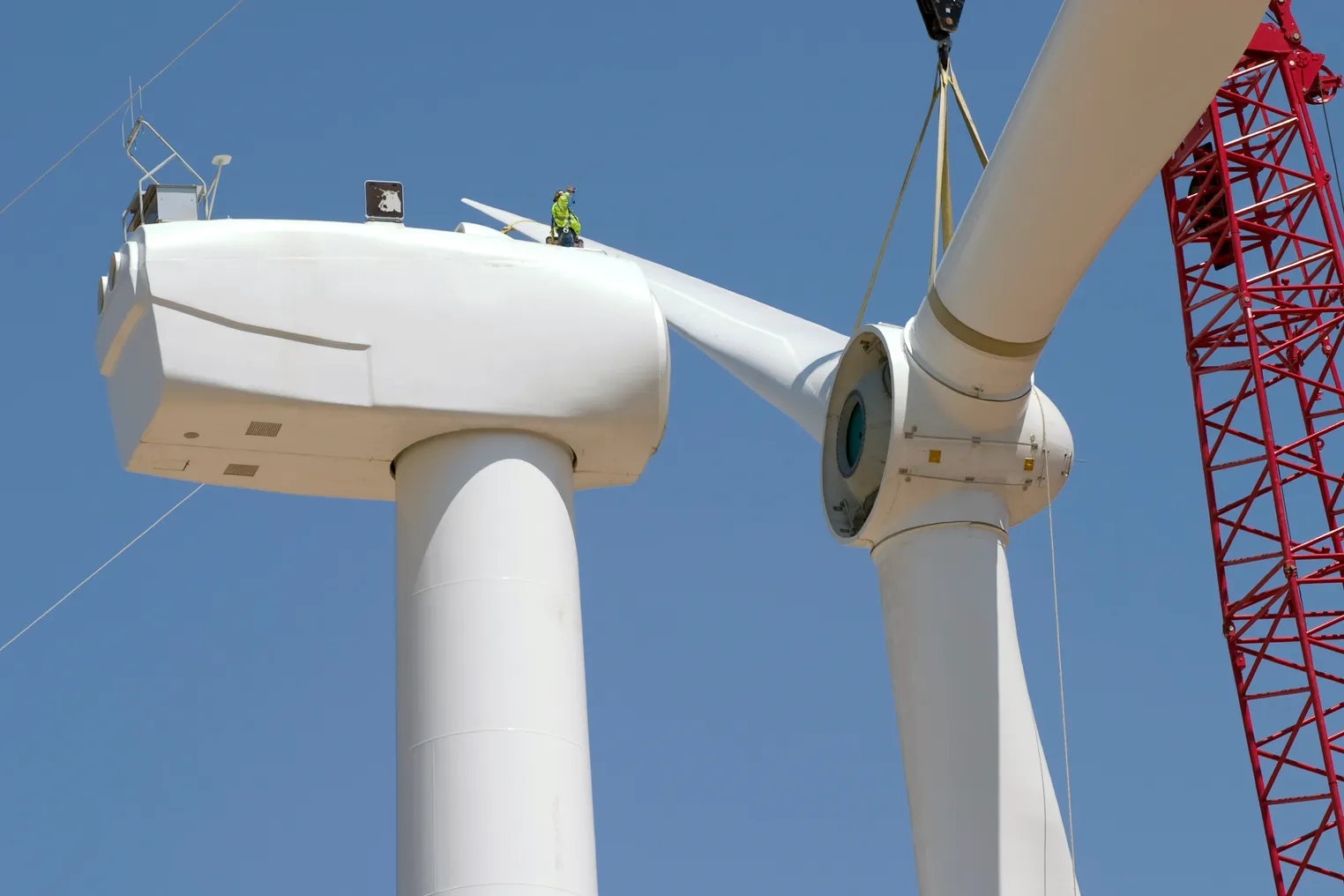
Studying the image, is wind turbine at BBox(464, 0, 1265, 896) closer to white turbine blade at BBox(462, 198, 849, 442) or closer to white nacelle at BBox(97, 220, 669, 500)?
white turbine blade at BBox(462, 198, 849, 442)

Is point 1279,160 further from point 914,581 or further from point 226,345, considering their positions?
point 226,345

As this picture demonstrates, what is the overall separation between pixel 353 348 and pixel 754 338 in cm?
663

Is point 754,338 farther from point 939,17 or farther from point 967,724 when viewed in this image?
point 967,724

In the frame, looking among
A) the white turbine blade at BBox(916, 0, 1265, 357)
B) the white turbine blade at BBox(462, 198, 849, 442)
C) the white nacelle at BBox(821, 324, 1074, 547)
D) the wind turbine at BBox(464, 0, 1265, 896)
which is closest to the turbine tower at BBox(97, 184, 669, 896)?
the white turbine blade at BBox(916, 0, 1265, 357)

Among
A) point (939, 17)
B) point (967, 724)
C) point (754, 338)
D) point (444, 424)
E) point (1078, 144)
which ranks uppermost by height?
point (939, 17)

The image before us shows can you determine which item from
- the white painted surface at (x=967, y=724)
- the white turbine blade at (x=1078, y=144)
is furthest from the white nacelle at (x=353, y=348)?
the white painted surface at (x=967, y=724)

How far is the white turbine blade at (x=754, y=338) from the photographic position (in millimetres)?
19703

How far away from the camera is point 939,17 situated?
2084cm

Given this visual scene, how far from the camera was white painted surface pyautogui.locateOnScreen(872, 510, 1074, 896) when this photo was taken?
54.4 feet

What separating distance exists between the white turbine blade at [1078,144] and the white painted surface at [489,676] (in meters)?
3.35

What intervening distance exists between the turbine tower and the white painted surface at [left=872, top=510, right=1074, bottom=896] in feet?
10.7

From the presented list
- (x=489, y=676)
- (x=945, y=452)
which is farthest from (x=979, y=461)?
(x=489, y=676)

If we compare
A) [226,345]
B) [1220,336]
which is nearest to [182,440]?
[226,345]

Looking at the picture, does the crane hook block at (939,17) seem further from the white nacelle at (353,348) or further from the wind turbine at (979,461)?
the white nacelle at (353,348)
